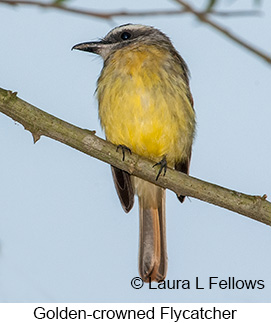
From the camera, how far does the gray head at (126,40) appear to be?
17.8ft

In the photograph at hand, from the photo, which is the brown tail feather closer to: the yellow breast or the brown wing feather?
the brown wing feather

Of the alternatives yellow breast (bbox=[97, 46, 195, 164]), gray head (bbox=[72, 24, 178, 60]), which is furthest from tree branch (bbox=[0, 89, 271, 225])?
gray head (bbox=[72, 24, 178, 60])

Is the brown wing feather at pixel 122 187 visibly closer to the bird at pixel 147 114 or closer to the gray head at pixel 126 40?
the bird at pixel 147 114

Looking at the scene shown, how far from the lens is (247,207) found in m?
3.42

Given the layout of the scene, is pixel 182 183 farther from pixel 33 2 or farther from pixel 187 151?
pixel 33 2

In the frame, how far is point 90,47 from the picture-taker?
5.50m

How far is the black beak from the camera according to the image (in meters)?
5.44

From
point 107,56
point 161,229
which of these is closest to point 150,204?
point 161,229

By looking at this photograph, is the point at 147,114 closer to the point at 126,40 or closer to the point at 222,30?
the point at 126,40

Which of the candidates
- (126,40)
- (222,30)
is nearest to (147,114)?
(126,40)

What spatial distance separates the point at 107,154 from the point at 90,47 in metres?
2.18

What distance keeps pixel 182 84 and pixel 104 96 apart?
2.36 ft

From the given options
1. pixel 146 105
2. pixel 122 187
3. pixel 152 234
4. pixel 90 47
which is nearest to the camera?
pixel 146 105

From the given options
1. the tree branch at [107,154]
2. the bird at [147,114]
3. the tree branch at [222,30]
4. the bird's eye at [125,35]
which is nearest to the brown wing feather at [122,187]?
the bird at [147,114]
